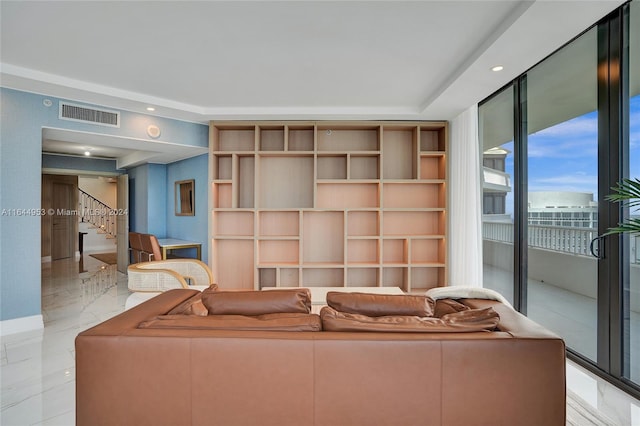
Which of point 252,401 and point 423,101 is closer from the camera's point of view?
point 252,401

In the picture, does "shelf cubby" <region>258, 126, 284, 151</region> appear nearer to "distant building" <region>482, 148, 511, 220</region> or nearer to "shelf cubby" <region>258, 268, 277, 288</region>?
"shelf cubby" <region>258, 268, 277, 288</region>

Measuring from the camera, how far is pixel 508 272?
11.1ft

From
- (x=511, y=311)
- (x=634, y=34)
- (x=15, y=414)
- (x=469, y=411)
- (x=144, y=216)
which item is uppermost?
(x=634, y=34)

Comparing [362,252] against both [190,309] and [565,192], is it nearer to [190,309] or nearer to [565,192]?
[565,192]

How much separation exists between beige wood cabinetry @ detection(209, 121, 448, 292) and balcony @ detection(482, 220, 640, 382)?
1546 millimetres

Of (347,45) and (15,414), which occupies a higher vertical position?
(347,45)

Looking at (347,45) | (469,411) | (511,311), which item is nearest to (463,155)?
(347,45)

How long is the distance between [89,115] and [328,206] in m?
3.18

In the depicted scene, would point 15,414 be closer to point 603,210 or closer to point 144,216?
point 603,210

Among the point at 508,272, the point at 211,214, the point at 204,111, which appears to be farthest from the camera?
the point at 211,214

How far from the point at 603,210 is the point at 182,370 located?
2.88 metres

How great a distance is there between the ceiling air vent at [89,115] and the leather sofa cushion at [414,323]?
3.80 m

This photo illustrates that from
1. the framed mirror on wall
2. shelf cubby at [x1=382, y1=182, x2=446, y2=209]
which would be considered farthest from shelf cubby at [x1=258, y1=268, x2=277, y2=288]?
shelf cubby at [x1=382, y1=182, x2=446, y2=209]

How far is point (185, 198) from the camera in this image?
5566mm
